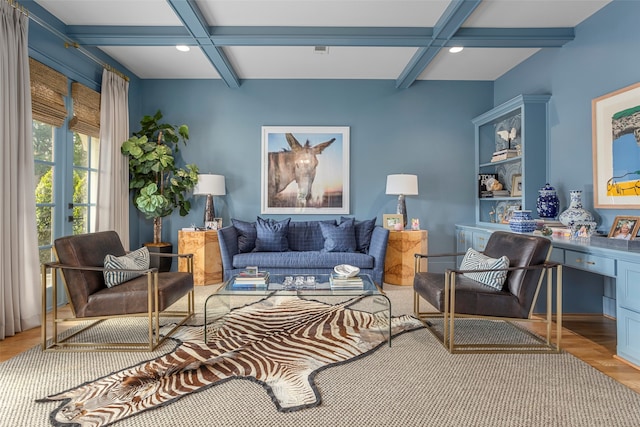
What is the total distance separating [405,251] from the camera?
15.3ft

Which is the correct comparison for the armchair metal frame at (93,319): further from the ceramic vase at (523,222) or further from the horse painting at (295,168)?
the ceramic vase at (523,222)

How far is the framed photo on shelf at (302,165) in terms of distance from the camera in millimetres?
5195

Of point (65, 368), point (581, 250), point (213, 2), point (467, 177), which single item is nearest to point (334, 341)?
point (65, 368)

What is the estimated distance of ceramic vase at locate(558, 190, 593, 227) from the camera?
3354 millimetres

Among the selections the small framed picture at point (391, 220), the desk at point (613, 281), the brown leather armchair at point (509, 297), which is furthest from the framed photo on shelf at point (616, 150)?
the small framed picture at point (391, 220)

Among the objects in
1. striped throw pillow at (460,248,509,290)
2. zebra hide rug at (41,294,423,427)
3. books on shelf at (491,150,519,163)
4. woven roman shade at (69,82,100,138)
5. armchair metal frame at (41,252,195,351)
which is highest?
woven roman shade at (69,82,100,138)

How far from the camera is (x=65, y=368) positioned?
2293mm

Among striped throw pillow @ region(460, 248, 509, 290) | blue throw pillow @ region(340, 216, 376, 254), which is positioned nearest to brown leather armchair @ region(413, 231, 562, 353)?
striped throw pillow @ region(460, 248, 509, 290)

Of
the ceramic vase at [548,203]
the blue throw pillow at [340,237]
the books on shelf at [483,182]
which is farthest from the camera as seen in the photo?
the books on shelf at [483,182]

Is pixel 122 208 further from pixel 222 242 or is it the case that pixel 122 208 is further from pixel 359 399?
pixel 359 399

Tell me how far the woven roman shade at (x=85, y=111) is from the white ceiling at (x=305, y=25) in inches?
19.1

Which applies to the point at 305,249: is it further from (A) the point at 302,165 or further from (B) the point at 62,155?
(B) the point at 62,155

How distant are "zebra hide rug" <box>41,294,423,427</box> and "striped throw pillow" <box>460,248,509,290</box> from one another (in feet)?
2.16

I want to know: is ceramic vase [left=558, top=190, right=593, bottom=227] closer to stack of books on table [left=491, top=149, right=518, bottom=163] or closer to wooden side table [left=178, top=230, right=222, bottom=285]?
stack of books on table [left=491, top=149, right=518, bottom=163]
